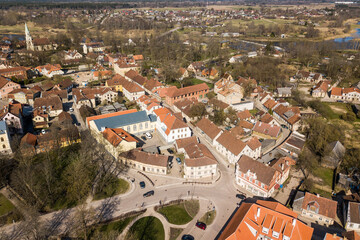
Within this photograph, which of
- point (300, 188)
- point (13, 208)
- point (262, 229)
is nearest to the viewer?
point (262, 229)

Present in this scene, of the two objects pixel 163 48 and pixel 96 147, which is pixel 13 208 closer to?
pixel 96 147

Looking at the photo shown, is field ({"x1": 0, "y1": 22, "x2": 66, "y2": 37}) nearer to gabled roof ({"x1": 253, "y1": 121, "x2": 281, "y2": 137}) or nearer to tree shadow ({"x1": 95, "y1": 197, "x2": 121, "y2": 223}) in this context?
gabled roof ({"x1": 253, "y1": 121, "x2": 281, "y2": 137})

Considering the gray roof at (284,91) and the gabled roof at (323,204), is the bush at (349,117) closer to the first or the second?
the gray roof at (284,91)

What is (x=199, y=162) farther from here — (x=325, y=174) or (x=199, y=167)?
(x=325, y=174)

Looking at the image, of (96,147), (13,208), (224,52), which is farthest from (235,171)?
(224,52)

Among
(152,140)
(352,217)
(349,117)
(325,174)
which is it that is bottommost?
(325,174)

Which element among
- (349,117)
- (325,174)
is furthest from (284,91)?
(325,174)

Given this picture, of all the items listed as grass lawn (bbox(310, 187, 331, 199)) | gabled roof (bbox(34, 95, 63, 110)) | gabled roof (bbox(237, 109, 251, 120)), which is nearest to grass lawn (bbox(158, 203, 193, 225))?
grass lawn (bbox(310, 187, 331, 199))
